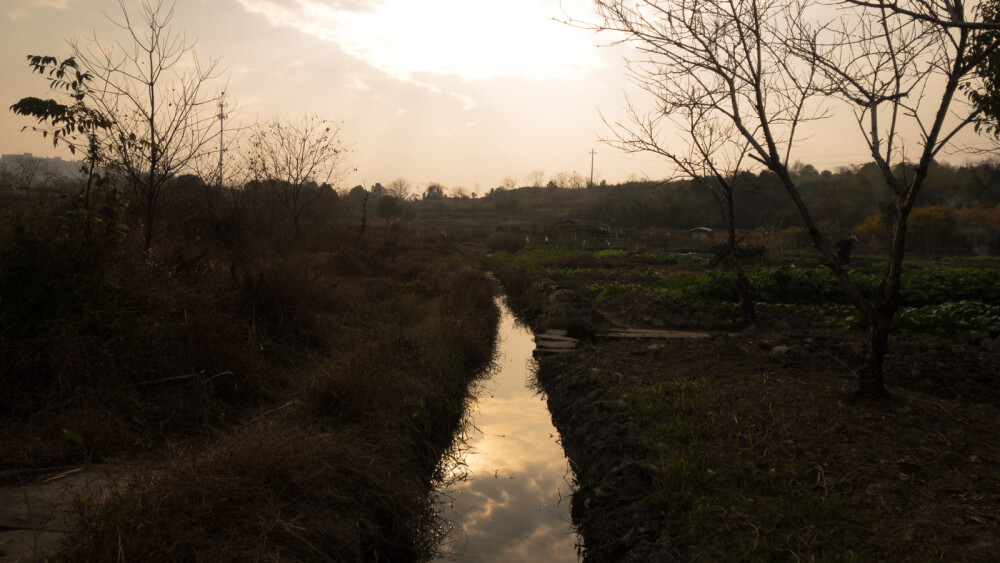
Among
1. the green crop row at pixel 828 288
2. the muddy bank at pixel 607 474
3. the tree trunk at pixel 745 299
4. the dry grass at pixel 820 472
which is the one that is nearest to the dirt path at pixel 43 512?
the muddy bank at pixel 607 474

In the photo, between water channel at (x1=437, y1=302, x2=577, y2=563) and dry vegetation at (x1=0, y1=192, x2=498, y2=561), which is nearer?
dry vegetation at (x1=0, y1=192, x2=498, y2=561)

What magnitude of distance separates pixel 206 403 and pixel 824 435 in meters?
5.14

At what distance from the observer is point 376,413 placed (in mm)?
5418

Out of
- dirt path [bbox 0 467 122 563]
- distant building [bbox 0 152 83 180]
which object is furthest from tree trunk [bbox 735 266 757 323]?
distant building [bbox 0 152 83 180]

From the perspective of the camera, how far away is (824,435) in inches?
175

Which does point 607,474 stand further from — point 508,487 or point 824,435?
point 824,435

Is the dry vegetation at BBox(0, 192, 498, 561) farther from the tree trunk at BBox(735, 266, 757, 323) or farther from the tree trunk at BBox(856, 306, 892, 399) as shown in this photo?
the tree trunk at BBox(735, 266, 757, 323)

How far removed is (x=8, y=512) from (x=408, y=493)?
2.38 metres

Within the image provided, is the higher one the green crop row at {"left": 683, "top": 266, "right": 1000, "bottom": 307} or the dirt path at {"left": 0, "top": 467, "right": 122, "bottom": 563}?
the green crop row at {"left": 683, "top": 266, "right": 1000, "bottom": 307}

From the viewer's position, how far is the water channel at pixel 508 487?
468cm

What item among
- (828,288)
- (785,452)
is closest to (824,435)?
(785,452)

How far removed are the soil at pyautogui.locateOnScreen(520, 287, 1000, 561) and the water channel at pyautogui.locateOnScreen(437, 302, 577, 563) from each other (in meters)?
0.22

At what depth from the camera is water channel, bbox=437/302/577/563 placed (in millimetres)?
4680

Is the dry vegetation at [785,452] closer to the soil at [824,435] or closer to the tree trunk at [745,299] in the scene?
the soil at [824,435]
